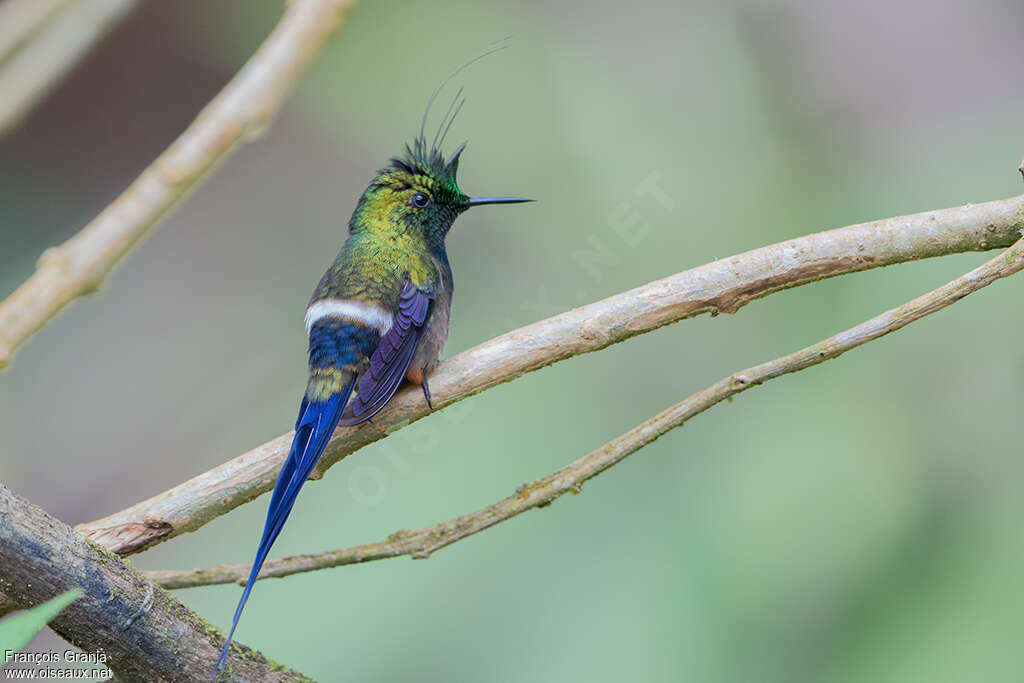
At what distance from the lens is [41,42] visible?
8.99ft

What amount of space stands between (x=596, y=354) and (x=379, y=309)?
1218 millimetres

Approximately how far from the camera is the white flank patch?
2207mm

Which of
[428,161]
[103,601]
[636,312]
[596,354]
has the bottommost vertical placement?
Result: [103,601]

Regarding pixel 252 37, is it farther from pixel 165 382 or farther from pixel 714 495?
pixel 714 495

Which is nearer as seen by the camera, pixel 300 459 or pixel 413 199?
pixel 300 459

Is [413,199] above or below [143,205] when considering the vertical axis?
above

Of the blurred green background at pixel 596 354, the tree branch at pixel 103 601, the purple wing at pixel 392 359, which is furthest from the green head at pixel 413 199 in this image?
the tree branch at pixel 103 601

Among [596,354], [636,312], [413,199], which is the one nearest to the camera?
[636,312]

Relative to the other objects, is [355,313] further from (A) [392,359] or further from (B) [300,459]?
(B) [300,459]

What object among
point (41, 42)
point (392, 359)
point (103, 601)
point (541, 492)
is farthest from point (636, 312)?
point (41, 42)

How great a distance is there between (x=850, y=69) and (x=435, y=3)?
1.71 m

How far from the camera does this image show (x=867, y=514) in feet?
8.88

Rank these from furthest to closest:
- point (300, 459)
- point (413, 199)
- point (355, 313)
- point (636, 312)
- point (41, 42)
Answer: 1. point (41, 42)
2. point (413, 199)
3. point (355, 313)
4. point (636, 312)
5. point (300, 459)

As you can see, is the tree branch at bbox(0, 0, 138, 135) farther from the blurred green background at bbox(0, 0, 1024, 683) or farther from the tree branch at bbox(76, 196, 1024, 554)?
the tree branch at bbox(76, 196, 1024, 554)
